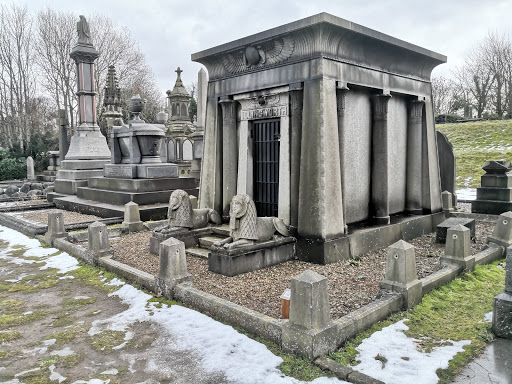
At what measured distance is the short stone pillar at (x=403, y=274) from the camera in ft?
15.9

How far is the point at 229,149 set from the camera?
27.7 ft

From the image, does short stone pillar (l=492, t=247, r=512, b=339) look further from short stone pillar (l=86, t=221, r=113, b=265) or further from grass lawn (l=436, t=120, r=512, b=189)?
grass lawn (l=436, t=120, r=512, b=189)

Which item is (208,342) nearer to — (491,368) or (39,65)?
(491,368)

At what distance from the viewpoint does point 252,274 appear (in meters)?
6.20

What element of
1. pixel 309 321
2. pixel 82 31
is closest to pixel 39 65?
pixel 82 31

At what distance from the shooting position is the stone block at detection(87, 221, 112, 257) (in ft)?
23.3

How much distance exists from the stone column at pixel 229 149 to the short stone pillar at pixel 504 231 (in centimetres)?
528

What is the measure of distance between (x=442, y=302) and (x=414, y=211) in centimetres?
454

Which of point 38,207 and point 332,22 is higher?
point 332,22

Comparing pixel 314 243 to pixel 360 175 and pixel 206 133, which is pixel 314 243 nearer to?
pixel 360 175

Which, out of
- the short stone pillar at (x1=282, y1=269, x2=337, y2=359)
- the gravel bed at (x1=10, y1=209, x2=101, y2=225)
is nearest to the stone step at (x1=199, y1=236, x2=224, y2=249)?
the short stone pillar at (x1=282, y1=269, x2=337, y2=359)

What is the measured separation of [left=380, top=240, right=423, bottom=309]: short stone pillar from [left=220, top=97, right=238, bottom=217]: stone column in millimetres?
4294

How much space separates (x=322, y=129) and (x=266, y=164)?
1821 mm

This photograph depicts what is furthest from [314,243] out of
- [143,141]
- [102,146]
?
[102,146]
